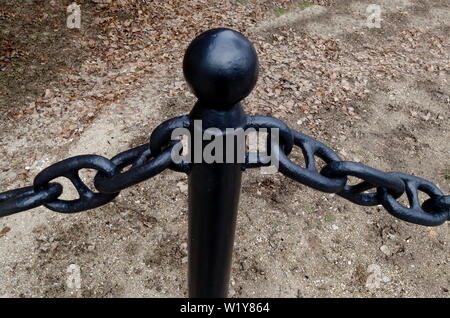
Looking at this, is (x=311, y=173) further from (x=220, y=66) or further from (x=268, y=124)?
(x=220, y=66)

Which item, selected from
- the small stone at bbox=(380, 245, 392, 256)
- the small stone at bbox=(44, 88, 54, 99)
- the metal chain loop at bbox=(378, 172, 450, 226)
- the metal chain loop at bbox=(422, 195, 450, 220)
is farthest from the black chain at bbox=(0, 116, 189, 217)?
the small stone at bbox=(44, 88, 54, 99)

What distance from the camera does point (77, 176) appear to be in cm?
106

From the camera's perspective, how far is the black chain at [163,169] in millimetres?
966

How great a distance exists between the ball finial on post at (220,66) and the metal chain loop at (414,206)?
1.81 ft

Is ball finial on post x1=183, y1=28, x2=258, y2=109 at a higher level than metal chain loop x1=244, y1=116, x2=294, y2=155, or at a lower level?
higher

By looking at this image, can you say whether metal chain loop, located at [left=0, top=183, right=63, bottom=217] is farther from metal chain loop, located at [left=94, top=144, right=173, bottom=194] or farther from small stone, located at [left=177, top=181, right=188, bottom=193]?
small stone, located at [left=177, top=181, right=188, bottom=193]

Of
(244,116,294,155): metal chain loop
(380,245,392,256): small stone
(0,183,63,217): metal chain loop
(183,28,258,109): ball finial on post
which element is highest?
(183,28,258,109): ball finial on post

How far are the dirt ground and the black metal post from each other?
1.56 m

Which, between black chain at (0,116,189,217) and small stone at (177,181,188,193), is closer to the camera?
black chain at (0,116,189,217)

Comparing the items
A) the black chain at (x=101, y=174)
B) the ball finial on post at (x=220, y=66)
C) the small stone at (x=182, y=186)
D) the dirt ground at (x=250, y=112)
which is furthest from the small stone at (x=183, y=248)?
the ball finial on post at (x=220, y=66)

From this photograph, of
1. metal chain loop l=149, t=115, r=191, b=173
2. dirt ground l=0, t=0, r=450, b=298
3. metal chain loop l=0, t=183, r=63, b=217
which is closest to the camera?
metal chain loop l=149, t=115, r=191, b=173

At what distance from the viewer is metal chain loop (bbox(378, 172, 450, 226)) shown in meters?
1.17

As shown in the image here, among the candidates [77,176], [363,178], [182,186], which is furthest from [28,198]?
[182,186]

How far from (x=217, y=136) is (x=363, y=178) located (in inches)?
15.9
